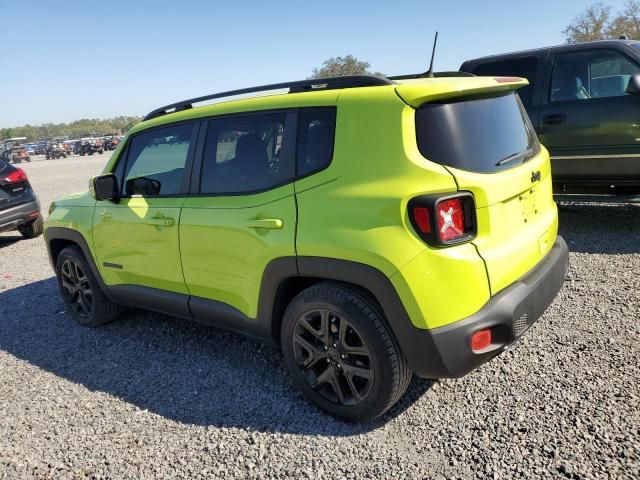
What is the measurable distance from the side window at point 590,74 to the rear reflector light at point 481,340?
4.29 meters

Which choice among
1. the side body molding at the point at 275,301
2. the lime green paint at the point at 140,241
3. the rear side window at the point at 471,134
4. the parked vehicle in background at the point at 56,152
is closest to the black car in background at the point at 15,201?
the side body molding at the point at 275,301

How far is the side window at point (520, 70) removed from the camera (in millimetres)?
5793

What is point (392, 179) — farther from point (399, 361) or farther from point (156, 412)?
point (156, 412)

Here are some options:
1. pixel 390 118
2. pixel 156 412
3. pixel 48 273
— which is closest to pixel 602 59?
pixel 390 118

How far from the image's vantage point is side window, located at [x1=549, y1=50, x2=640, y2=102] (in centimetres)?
535

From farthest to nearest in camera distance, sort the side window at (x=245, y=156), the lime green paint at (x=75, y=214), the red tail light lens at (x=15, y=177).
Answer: the red tail light lens at (x=15, y=177), the lime green paint at (x=75, y=214), the side window at (x=245, y=156)

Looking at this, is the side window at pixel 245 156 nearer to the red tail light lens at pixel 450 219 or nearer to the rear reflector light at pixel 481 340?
the red tail light lens at pixel 450 219

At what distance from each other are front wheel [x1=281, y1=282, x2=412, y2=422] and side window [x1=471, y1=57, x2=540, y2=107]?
4.43m

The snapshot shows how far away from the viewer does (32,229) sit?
28.0 ft

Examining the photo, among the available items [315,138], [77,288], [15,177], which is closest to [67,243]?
[77,288]

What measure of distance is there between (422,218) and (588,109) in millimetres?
4288

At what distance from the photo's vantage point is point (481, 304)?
2.27 metres

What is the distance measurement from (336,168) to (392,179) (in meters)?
0.32

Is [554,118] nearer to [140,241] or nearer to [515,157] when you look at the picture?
[515,157]
